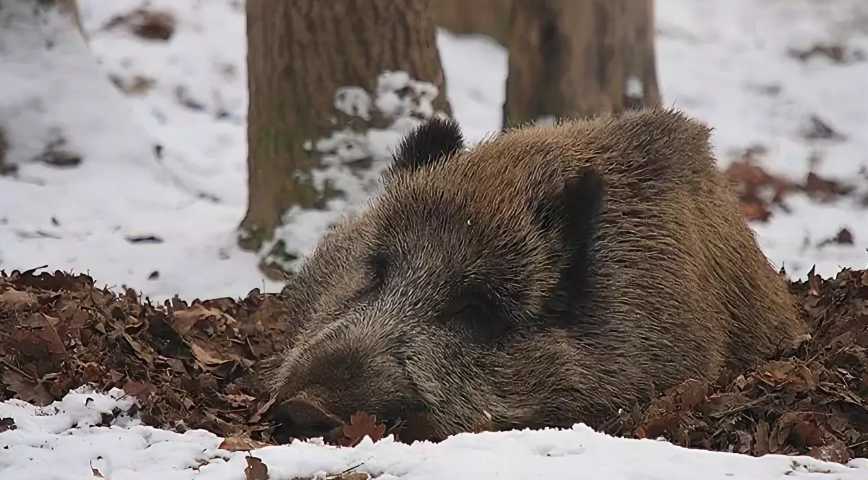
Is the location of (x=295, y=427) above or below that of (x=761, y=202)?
below

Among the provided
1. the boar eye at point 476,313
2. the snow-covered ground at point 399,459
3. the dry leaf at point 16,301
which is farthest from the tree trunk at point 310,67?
the snow-covered ground at point 399,459

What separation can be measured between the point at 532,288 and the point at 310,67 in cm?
333

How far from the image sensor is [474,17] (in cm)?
1716

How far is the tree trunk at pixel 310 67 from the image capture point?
289 inches

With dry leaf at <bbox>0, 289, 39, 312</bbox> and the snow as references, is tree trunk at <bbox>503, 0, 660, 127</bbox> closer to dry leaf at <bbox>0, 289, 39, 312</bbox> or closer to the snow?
the snow

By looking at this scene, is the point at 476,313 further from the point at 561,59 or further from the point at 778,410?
the point at 561,59

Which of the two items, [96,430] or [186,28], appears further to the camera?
[186,28]

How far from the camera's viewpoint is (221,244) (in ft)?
26.8

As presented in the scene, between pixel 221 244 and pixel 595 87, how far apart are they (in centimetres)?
337

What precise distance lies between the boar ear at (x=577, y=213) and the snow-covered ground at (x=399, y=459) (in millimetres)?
1255

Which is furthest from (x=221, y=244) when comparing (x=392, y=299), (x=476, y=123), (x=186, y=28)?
(x=186, y=28)

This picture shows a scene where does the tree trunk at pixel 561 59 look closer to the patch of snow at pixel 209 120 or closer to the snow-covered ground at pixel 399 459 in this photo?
the patch of snow at pixel 209 120

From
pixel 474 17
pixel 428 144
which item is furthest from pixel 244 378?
pixel 474 17

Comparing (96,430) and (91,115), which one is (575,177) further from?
(91,115)
